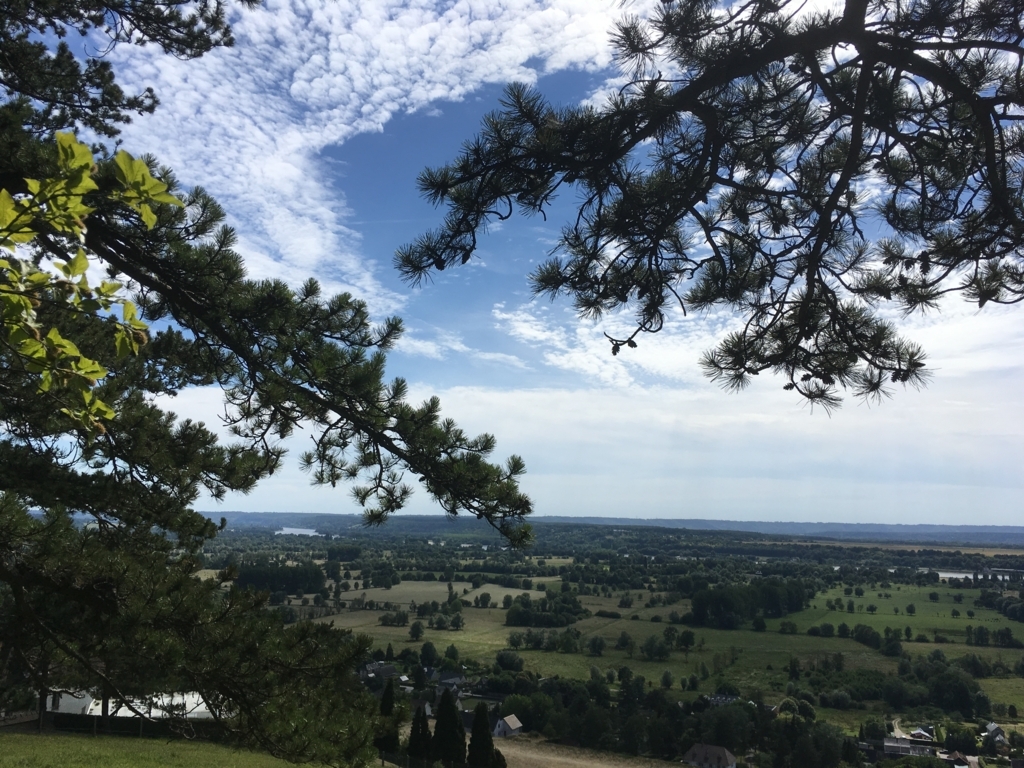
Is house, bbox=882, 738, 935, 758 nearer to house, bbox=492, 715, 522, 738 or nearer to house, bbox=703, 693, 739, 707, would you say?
house, bbox=703, 693, 739, 707

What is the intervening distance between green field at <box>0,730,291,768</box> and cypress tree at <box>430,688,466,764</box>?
738 cm

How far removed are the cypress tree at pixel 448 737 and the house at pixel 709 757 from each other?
1017 centimetres

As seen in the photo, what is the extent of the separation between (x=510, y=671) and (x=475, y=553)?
188 feet

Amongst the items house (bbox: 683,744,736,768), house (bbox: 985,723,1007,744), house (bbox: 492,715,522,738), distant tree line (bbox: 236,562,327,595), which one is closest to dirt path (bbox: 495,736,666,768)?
house (bbox: 492,715,522,738)

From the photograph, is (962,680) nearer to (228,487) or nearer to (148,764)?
(148,764)

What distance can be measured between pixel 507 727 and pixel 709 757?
8.19 m

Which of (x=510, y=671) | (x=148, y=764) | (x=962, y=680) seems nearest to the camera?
(x=148, y=764)

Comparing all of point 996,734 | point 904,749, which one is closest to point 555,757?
point 904,749

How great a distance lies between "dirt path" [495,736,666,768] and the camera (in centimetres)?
2206

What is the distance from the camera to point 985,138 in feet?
9.56

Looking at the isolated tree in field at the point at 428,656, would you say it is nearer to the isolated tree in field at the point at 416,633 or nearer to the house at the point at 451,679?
the house at the point at 451,679

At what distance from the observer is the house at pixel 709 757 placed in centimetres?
2252

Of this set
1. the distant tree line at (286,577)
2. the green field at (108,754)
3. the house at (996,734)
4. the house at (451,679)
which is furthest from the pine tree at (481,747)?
the house at (996,734)

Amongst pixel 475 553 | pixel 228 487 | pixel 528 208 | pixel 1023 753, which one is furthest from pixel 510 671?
pixel 475 553
